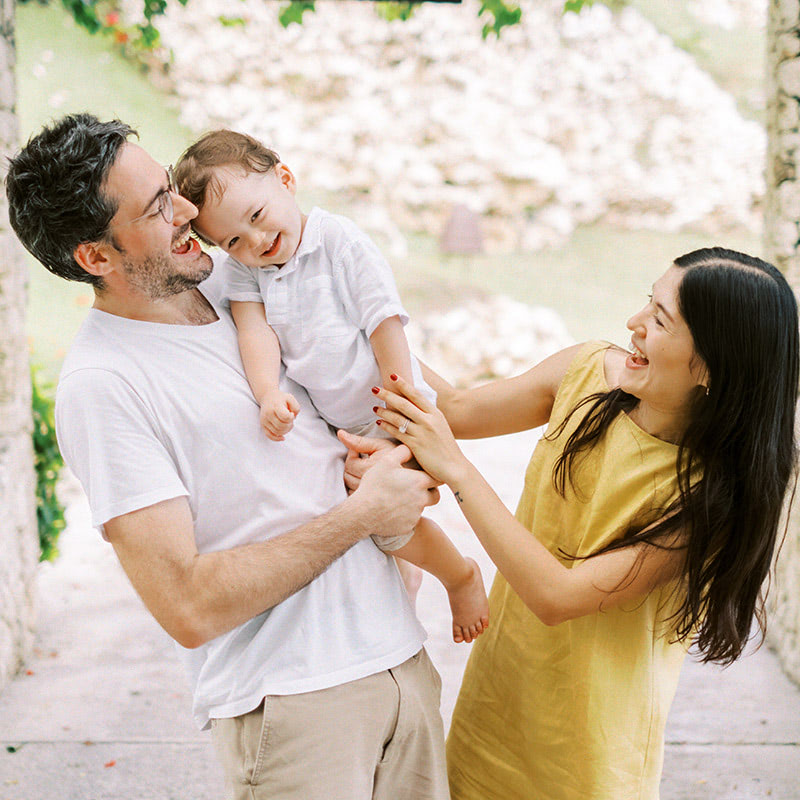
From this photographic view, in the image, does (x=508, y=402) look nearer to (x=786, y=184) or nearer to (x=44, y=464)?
(x=786, y=184)

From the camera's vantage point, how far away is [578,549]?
159 centimetres

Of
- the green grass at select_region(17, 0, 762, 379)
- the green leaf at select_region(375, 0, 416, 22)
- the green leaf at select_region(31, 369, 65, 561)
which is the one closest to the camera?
the green leaf at select_region(31, 369, 65, 561)

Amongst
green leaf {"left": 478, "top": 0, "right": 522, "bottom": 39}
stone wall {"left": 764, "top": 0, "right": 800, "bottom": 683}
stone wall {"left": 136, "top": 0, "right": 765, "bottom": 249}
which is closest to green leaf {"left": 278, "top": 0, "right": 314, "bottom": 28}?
green leaf {"left": 478, "top": 0, "right": 522, "bottom": 39}

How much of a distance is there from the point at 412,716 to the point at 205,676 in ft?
1.20

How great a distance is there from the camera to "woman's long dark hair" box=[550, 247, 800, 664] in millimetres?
1414

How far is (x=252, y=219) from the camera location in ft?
5.26

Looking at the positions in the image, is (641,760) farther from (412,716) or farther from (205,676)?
(205,676)

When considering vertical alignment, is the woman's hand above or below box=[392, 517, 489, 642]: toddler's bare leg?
above

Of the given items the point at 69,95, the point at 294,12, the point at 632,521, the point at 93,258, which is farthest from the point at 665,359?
the point at 69,95

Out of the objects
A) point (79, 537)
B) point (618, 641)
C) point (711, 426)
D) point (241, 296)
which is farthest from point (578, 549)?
point (79, 537)

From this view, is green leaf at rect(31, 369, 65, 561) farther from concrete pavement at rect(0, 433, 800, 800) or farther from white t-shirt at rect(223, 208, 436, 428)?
white t-shirt at rect(223, 208, 436, 428)

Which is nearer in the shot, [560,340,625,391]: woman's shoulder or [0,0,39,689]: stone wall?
[560,340,625,391]: woman's shoulder

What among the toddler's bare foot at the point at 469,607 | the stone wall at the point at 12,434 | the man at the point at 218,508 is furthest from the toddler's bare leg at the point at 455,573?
the stone wall at the point at 12,434

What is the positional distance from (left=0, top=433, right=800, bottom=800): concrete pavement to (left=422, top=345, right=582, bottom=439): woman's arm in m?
1.67
